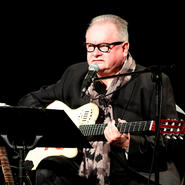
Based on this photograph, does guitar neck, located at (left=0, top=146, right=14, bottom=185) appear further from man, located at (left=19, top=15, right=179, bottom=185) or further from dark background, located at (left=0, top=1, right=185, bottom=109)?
dark background, located at (left=0, top=1, right=185, bottom=109)

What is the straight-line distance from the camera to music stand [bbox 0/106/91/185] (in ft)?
8.07

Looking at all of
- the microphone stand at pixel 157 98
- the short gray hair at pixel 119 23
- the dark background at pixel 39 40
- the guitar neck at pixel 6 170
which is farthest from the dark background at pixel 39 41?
the microphone stand at pixel 157 98

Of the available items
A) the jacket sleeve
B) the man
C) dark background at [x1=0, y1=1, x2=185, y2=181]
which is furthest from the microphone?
dark background at [x1=0, y1=1, x2=185, y2=181]

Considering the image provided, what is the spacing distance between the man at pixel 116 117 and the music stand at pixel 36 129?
1.48 feet

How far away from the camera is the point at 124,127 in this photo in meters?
2.97

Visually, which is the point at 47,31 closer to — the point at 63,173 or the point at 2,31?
the point at 2,31

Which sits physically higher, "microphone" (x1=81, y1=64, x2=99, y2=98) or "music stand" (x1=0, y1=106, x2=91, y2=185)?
"microphone" (x1=81, y1=64, x2=99, y2=98)

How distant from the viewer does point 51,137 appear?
8.71 feet

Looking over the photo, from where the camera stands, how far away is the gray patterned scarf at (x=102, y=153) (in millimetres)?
3107

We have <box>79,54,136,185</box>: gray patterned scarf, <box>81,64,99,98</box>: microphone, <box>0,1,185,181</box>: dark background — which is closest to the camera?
<box>81,64,99,98</box>: microphone

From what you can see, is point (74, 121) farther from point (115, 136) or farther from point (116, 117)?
point (115, 136)

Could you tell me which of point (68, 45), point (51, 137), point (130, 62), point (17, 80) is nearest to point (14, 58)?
point (17, 80)

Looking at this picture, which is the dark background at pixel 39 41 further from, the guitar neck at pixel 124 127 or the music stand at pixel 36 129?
the music stand at pixel 36 129

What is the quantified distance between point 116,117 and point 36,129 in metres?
0.83
